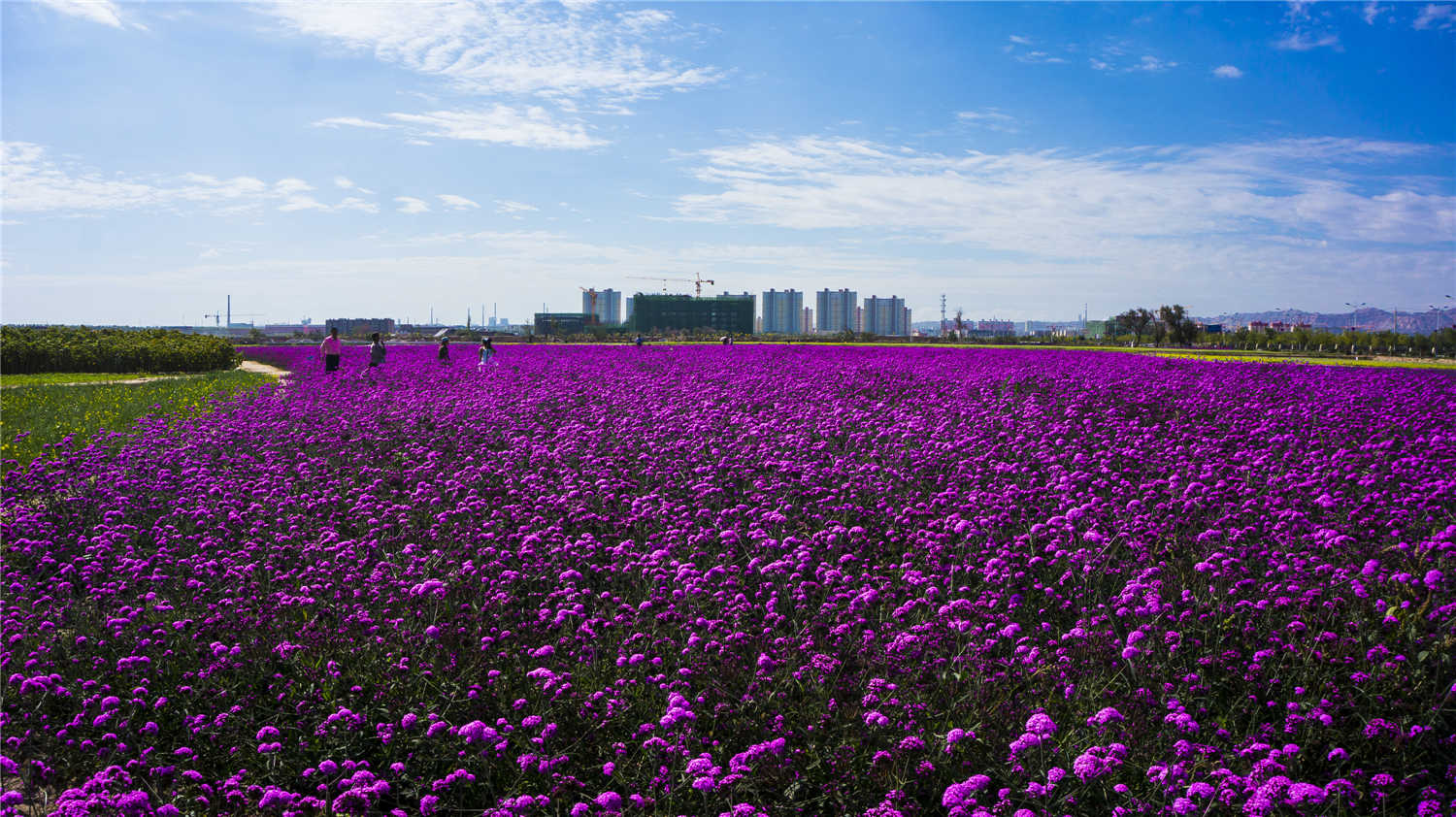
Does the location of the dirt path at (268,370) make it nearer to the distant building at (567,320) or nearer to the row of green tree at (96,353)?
the row of green tree at (96,353)

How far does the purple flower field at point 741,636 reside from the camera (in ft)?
10.4

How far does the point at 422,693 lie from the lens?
12.2 feet

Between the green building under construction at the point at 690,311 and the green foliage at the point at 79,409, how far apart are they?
126547 millimetres

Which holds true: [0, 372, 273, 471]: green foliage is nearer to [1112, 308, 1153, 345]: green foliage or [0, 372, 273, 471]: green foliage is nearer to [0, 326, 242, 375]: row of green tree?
[0, 326, 242, 375]: row of green tree

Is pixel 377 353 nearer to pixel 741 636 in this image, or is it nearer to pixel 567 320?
pixel 741 636

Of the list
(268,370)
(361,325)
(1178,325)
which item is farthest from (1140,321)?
(361,325)

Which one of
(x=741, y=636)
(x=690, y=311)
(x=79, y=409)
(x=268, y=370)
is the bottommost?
(x=741, y=636)

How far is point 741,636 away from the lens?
382 centimetres

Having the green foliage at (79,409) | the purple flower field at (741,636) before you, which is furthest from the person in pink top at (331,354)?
the purple flower field at (741,636)

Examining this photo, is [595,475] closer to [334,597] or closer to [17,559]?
[334,597]

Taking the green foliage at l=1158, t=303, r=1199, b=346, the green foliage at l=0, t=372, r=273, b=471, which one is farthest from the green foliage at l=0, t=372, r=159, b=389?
the green foliage at l=1158, t=303, r=1199, b=346

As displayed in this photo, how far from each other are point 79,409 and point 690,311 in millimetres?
134109

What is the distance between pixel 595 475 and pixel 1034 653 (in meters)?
4.23

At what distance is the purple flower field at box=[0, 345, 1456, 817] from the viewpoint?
3.16 m
